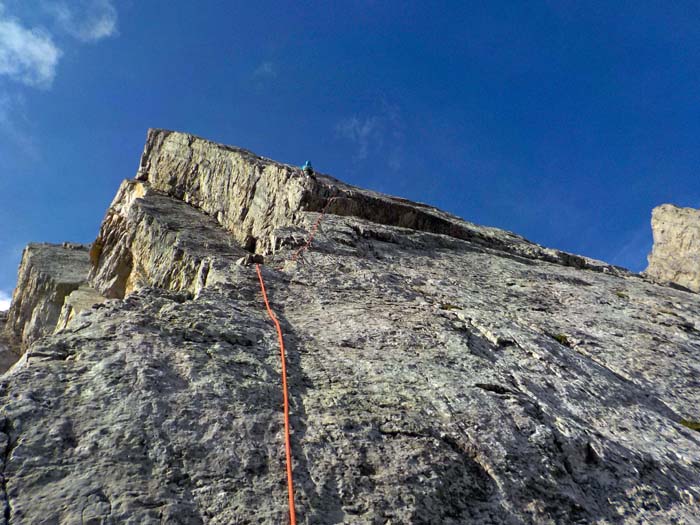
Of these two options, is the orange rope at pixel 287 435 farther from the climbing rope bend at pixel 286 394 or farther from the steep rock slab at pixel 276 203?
the steep rock slab at pixel 276 203

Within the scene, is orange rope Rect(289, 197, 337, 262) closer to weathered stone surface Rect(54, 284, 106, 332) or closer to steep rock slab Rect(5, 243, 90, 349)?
weathered stone surface Rect(54, 284, 106, 332)

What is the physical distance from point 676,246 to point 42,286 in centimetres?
9244

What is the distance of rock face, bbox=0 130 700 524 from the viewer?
6.53 metres

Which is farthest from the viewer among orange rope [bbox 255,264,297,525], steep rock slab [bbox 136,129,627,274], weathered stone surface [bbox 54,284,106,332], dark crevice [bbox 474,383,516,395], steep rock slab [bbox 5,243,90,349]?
steep rock slab [bbox 5,243,90,349]

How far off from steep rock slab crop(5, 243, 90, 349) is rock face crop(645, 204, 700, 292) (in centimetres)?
8093

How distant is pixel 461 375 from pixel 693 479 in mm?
4426

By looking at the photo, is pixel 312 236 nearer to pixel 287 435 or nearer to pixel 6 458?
pixel 287 435

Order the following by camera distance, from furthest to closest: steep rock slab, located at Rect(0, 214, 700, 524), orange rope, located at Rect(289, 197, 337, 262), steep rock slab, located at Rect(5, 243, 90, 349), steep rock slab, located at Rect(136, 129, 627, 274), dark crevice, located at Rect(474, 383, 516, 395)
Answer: steep rock slab, located at Rect(5, 243, 90, 349), steep rock slab, located at Rect(136, 129, 627, 274), orange rope, located at Rect(289, 197, 337, 262), dark crevice, located at Rect(474, 383, 516, 395), steep rock slab, located at Rect(0, 214, 700, 524)

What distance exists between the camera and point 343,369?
977 cm

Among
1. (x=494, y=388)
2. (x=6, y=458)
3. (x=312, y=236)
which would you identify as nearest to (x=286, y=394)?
(x=6, y=458)

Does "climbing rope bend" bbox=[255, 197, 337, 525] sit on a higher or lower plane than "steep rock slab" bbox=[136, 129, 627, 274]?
lower

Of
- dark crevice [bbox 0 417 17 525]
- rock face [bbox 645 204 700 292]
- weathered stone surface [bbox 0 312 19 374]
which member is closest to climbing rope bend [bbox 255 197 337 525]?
dark crevice [bbox 0 417 17 525]

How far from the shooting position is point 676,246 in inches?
3442

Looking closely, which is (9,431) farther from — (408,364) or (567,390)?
(567,390)
